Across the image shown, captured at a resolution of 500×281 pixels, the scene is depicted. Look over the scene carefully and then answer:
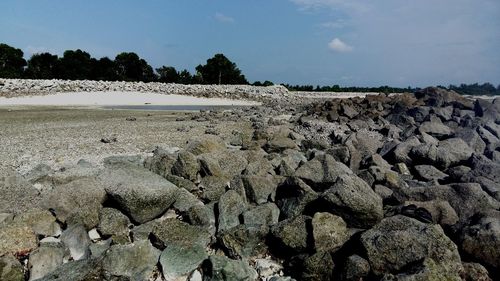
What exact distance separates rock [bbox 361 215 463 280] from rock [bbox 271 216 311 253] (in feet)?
3.05

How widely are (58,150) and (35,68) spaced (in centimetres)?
4704

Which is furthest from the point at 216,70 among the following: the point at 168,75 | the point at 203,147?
the point at 203,147

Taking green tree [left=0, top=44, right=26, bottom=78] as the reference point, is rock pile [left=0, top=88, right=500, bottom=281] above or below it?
below

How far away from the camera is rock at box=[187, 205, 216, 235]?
6492 millimetres

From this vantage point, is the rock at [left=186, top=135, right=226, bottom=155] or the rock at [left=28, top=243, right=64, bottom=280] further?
the rock at [left=186, top=135, right=226, bottom=155]

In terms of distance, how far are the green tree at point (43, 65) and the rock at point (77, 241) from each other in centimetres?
5119

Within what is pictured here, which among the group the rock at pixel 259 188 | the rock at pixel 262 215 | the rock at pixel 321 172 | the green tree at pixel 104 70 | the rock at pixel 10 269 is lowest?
the rock at pixel 10 269

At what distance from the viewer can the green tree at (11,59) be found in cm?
5231

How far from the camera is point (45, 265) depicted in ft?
17.7

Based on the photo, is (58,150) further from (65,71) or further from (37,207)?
(65,71)

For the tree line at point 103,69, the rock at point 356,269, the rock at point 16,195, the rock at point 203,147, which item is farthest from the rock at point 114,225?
the tree line at point 103,69

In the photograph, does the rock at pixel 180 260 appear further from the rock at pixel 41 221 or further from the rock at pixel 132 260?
the rock at pixel 41 221

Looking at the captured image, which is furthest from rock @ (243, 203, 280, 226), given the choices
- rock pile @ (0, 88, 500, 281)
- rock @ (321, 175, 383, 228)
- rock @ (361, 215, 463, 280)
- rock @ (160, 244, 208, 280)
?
rock @ (361, 215, 463, 280)

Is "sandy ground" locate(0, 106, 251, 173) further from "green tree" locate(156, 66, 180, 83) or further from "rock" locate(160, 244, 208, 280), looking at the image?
"green tree" locate(156, 66, 180, 83)
